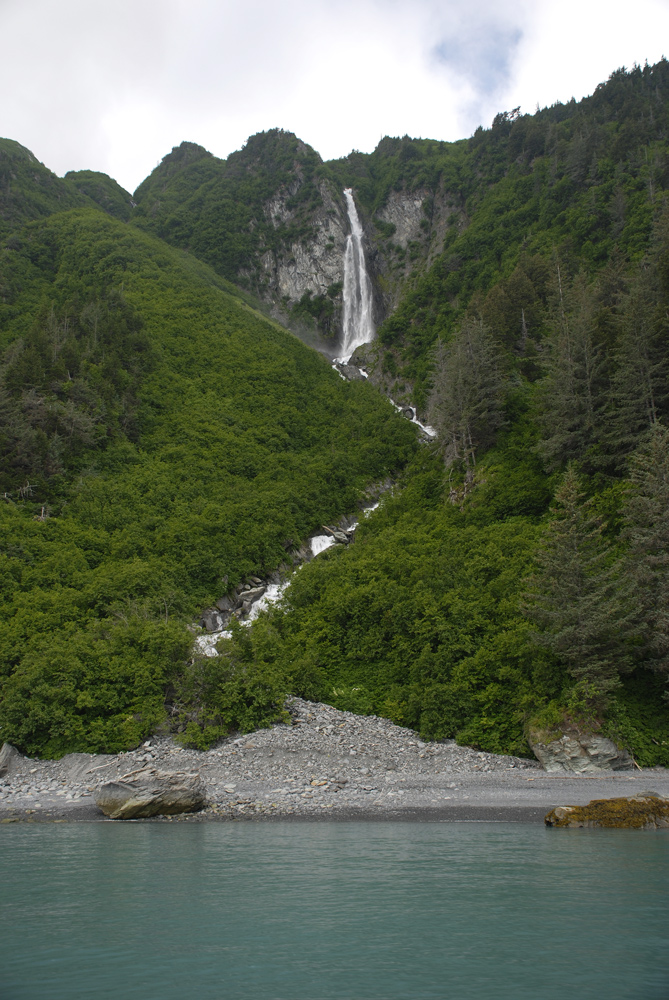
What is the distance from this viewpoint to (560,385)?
127 ft

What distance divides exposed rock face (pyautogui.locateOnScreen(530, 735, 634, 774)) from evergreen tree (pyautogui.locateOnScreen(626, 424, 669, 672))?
3.51 m

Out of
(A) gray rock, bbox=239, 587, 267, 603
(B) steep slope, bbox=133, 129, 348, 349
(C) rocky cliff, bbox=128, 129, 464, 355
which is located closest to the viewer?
(A) gray rock, bbox=239, 587, 267, 603

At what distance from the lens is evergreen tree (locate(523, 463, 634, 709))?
71.0 ft

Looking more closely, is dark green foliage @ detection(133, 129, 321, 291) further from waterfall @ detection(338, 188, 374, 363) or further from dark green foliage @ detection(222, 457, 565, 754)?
dark green foliage @ detection(222, 457, 565, 754)

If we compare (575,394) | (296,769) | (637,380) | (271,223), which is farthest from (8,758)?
(271,223)

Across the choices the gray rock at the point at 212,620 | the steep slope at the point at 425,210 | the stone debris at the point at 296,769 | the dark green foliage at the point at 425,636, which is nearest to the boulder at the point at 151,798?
the stone debris at the point at 296,769

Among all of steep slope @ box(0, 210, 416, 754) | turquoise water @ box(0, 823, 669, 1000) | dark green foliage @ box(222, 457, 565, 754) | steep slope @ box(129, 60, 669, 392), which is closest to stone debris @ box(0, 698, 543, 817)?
dark green foliage @ box(222, 457, 565, 754)

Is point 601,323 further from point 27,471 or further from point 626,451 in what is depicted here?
point 27,471

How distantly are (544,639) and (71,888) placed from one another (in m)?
17.5

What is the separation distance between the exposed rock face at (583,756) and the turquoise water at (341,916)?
554cm

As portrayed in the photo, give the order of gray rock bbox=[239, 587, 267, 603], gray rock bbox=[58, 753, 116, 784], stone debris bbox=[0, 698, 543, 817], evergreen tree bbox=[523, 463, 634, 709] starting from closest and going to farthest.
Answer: stone debris bbox=[0, 698, 543, 817], evergreen tree bbox=[523, 463, 634, 709], gray rock bbox=[58, 753, 116, 784], gray rock bbox=[239, 587, 267, 603]

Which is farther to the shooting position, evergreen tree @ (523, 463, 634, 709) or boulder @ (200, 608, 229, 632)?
boulder @ (200, 608, 229, 632)

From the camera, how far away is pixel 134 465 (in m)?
51.2

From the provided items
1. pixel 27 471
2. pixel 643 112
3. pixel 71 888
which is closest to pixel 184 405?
pixel 27 471
